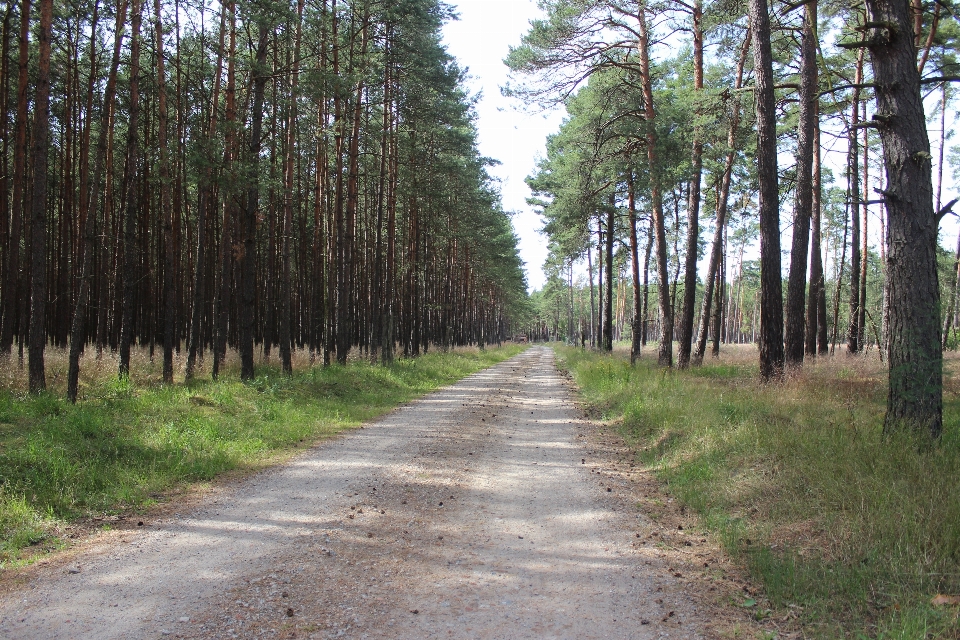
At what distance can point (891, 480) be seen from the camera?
15.5 feet

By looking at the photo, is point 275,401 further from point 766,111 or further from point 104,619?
point 766,111

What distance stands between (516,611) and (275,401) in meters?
8.82

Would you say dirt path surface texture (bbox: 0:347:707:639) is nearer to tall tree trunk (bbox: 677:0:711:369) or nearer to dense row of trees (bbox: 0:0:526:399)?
dense row of trees (bbox: 0:0:526:399)

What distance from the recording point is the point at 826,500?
4.67m

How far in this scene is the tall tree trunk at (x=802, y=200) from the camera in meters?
12.4

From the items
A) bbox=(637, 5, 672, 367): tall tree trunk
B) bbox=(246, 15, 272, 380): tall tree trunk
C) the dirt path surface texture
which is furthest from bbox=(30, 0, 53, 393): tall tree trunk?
bbox=(637, 5, 672, 367): tall tree trunk

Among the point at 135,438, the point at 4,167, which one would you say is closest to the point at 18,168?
the point at 4,167

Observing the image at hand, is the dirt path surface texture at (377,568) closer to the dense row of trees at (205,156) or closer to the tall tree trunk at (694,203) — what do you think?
the dense row of trees at (205,156)

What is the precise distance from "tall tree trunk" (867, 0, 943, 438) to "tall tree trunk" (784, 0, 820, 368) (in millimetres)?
6842

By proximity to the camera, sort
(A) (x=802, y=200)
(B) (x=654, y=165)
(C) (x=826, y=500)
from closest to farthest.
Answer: (C) (x=826, y=500), (A) (x=802, y=200), (B) (x=654, y=165)

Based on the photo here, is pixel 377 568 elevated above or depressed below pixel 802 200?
below

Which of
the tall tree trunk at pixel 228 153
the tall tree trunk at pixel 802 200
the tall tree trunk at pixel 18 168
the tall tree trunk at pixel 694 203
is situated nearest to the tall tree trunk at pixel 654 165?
the tall tree trunk at pixel 694 203

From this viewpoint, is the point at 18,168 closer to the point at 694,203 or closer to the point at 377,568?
the point at 377,568

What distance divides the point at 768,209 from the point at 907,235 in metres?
5.71
